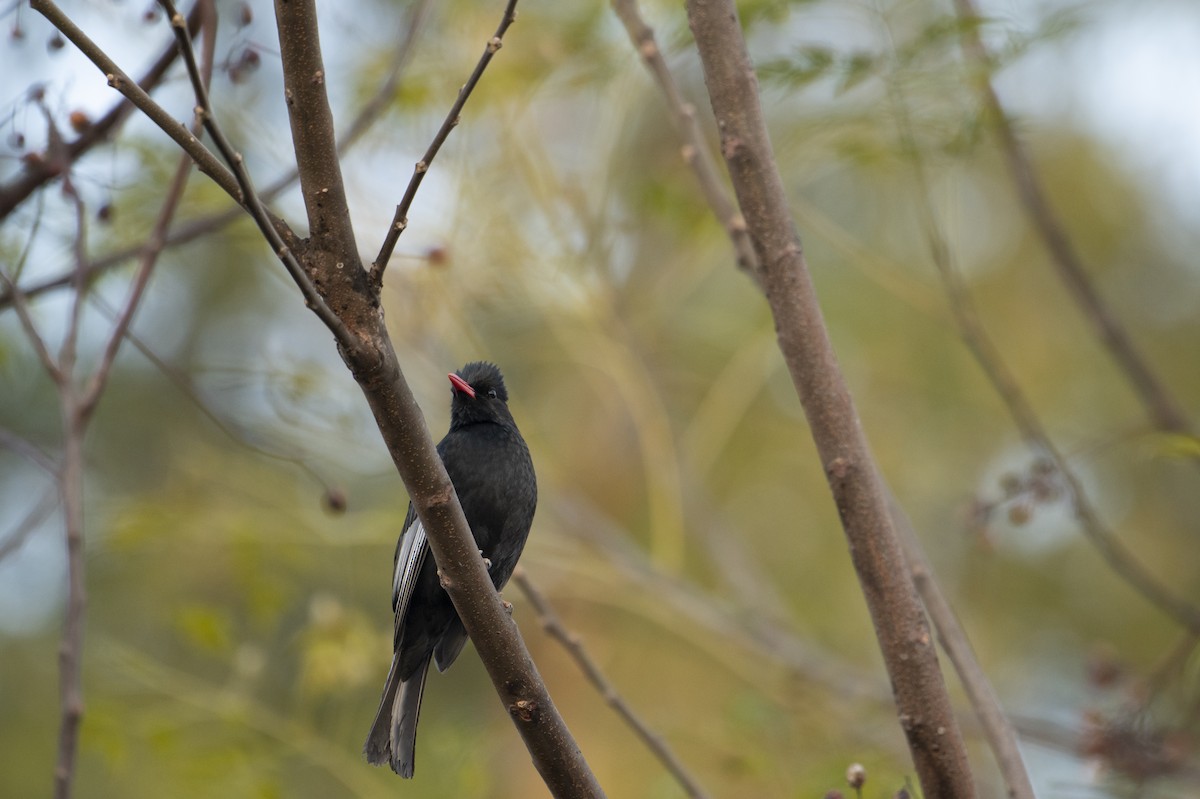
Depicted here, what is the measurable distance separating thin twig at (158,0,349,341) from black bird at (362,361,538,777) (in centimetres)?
148

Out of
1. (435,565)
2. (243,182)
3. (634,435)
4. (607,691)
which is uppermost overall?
A: (634,435)

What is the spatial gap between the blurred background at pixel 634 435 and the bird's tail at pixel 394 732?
1.99 ft

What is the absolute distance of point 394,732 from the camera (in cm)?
321

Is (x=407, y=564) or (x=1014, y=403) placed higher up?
(x=1014, y=403)

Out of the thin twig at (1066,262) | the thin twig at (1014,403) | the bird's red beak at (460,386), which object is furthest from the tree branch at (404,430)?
the thin twig at (1066,262)

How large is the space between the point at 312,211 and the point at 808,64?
2101mm

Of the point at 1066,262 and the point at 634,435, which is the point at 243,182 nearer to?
the point at 1066,262

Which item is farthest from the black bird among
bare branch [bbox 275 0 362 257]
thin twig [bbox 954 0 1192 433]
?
thin twig [bbox 954 0 1192 433]

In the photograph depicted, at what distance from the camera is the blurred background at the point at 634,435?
159 inches

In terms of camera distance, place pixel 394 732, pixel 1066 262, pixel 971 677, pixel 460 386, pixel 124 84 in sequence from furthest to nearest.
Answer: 1. pixel 1066 262
2. pixel 460 386
3. pixel 394 732
4. pixel 971 677
5. pixel 124 84

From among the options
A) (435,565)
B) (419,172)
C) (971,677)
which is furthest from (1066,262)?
(419,172)

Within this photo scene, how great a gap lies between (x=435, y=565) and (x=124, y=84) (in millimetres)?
1794

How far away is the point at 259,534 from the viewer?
506 centimetres

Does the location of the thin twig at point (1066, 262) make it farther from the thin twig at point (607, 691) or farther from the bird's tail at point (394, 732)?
the bird's tail at point (394, 732)
